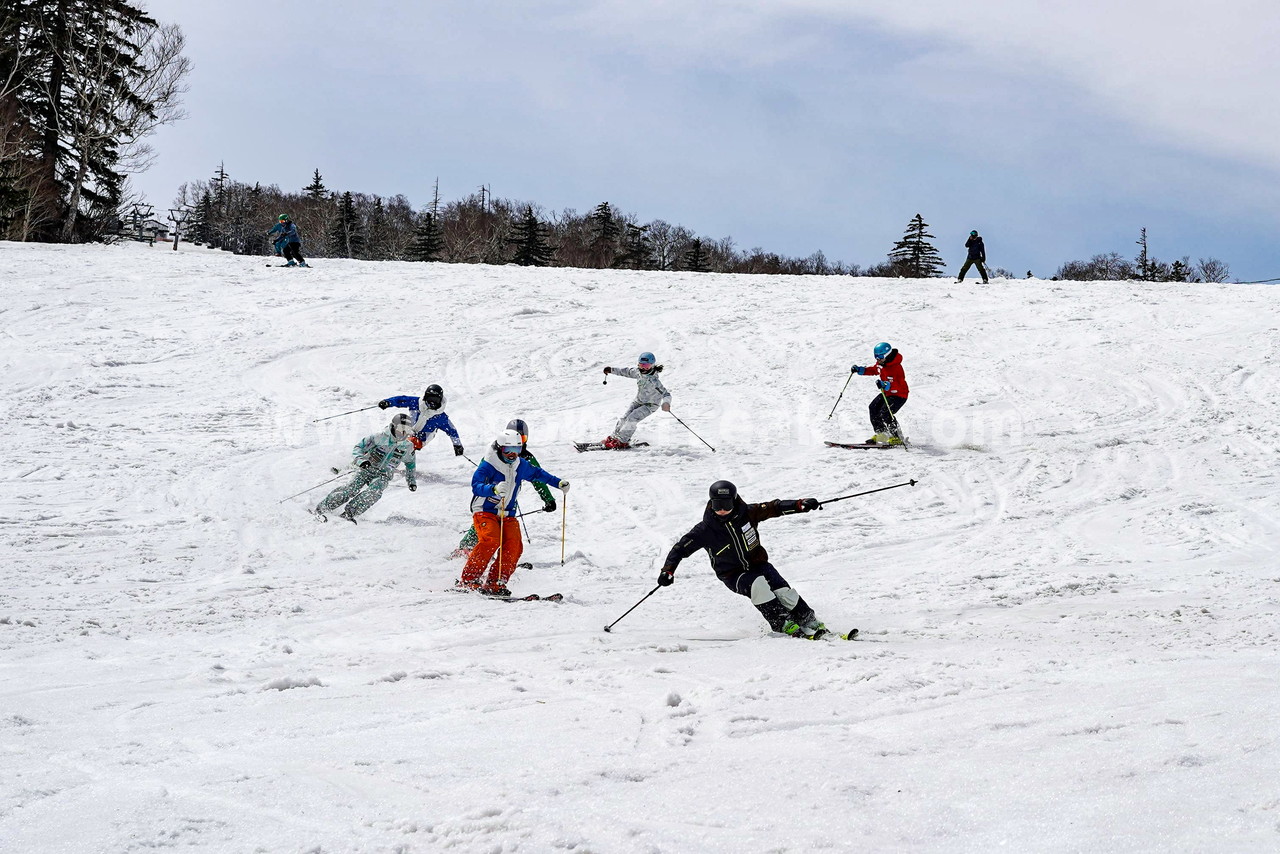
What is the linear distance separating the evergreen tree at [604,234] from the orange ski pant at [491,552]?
5869 centimetres

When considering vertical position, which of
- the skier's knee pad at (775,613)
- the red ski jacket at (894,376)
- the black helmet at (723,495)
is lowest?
the skier's knee pad at (775,613)

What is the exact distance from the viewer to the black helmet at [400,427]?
10.5 metres

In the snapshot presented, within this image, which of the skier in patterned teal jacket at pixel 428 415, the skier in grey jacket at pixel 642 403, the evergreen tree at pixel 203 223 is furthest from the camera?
the evergreen tree at pixel 203 223

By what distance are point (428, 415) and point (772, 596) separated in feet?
21.0

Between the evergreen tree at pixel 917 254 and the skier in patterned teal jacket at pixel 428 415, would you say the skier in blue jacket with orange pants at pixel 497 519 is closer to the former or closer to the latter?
the skier in patterned teal jacket at pixel 428 415

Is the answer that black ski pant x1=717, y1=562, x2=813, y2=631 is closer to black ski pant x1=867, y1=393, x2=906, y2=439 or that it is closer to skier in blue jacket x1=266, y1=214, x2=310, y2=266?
black ski pant x1=867, y1=393, x2=906, y2=439

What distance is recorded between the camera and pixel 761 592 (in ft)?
21.8

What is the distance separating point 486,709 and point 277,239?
2447cm

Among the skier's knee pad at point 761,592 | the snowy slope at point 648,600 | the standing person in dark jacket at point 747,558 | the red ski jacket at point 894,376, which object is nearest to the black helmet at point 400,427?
the snowy slope at point 648,600

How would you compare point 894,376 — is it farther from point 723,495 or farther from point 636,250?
point 636,250

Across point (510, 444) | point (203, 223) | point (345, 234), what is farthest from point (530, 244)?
point (510, 444)

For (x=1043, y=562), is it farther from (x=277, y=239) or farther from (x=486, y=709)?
(x=277, y=239)

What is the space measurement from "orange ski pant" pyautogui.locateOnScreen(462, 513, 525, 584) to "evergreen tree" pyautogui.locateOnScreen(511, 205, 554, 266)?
154ft

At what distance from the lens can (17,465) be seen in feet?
35.0
